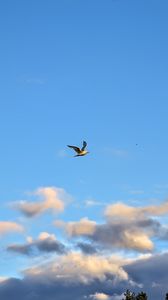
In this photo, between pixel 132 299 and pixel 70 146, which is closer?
pixel 70 146

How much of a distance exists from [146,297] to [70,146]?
6646cm

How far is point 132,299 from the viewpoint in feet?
429

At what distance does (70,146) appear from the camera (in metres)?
75.3

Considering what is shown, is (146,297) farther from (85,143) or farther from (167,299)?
(85,143)

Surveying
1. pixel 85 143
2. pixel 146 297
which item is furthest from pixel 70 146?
pixel 146 297

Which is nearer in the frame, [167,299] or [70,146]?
[70,146]

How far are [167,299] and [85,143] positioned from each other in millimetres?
63804

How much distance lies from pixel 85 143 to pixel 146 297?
63169 millimetres

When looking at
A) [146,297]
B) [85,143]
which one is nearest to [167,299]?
[146,297]

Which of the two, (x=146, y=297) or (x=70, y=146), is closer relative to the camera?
(x=70, y=146)

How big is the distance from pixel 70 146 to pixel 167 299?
67148 millimetres

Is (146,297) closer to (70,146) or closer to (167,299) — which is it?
(167,299)

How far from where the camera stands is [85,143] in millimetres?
79062

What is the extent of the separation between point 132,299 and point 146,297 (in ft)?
10.7
